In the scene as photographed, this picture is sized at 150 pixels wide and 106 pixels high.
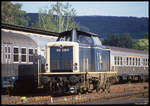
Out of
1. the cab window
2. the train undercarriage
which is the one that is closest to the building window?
the train undercarriage

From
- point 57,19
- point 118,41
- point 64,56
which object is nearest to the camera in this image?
point 64,56

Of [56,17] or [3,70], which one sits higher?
[56,17]

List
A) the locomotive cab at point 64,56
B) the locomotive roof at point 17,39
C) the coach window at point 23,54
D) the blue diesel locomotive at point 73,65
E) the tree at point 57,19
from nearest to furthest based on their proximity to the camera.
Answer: the blue diesel locomotive at point 73,65, the locomotive cab at point 64,56, the locomotive roof at point 17,39, the coach window at point 23,54, the tree at point 57,19

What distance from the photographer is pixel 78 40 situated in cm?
1571

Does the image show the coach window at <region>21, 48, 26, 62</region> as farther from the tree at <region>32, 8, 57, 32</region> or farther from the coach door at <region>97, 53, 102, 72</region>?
the tree at <region>32, 8, 57, 32</region>

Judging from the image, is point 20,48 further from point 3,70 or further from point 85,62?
point 85,62

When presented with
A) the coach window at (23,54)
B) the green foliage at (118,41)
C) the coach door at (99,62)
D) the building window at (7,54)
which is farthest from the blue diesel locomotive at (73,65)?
the green foliage at (118,41)

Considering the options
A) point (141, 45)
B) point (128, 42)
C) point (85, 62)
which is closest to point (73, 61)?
point (85, 62)

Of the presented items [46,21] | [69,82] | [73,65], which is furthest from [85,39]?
[46,21]

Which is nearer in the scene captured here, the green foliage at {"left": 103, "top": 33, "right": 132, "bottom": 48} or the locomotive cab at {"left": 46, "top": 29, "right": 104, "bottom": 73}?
the locomotive cab at {"left": 46, "top": 29, "right": 104, "bottom": 73}

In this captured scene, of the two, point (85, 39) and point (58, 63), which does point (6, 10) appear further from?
point (58, 63)

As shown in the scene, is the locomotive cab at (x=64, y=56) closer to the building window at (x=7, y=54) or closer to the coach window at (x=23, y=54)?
the coach window at (x=23, y=54)

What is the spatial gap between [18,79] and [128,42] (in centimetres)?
8481

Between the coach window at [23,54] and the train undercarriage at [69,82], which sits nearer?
the train undercarriage at [69,82]
